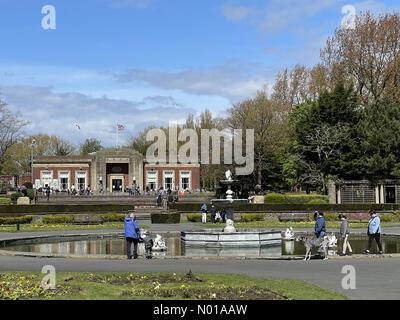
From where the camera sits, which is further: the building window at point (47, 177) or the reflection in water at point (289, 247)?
the building window at point (47, 177)

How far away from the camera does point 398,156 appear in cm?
6075

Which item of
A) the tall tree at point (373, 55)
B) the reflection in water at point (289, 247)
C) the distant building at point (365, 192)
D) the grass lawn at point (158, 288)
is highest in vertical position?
the tall tree at point (373, 55)

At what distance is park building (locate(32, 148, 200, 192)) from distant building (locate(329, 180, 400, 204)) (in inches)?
1404

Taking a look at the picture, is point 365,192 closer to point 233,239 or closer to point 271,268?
point 233,239

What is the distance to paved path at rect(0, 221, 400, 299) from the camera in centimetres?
1447

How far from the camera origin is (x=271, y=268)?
1803 cm

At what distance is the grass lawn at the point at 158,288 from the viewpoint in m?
11.9

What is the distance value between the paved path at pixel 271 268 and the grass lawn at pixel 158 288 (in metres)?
1.23

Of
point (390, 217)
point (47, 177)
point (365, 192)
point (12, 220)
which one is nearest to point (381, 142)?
point (365, 192)

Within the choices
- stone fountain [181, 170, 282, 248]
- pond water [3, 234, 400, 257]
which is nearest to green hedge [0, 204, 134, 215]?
pond water [3, 234, 400, 257]

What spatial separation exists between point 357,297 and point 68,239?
21.4 meters

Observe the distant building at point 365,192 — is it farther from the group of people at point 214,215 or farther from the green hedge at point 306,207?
the group of people at point 214,215

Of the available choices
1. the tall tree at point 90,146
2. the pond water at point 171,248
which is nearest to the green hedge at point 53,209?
the pond water at point 171,248

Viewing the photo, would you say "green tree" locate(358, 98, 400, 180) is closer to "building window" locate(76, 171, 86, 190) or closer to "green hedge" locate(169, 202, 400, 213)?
"green hedge" locate(169, 202, 400, 213)
